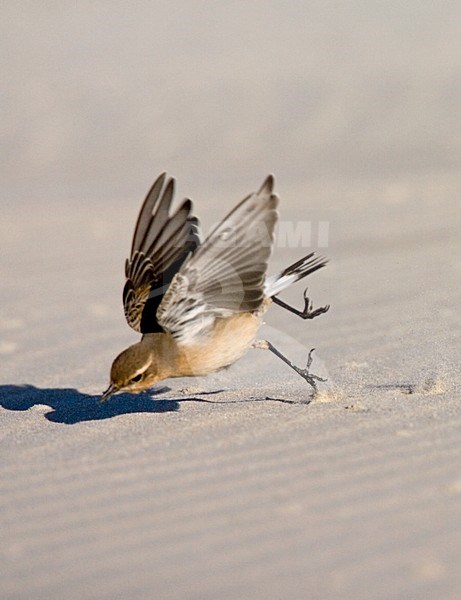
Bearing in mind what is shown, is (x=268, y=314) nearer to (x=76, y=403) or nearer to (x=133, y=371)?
(x=76, y=403)

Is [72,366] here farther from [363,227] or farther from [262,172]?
[262,172]

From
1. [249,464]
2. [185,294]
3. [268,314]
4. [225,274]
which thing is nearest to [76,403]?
[185,294]

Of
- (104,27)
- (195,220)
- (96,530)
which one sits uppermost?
(104,27)

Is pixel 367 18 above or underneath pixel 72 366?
above

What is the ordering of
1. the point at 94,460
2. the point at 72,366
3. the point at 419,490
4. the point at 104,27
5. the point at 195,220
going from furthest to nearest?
the point at 104,27, the point at 72,366, the point at 195,220, the point at 94,460, the point at 419,490

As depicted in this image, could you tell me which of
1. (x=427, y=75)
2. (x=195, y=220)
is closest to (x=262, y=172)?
(x=427, y=75)

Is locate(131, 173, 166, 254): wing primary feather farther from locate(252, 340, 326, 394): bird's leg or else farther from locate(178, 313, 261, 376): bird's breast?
locate(252, 340, 326, 394): bird's leg
